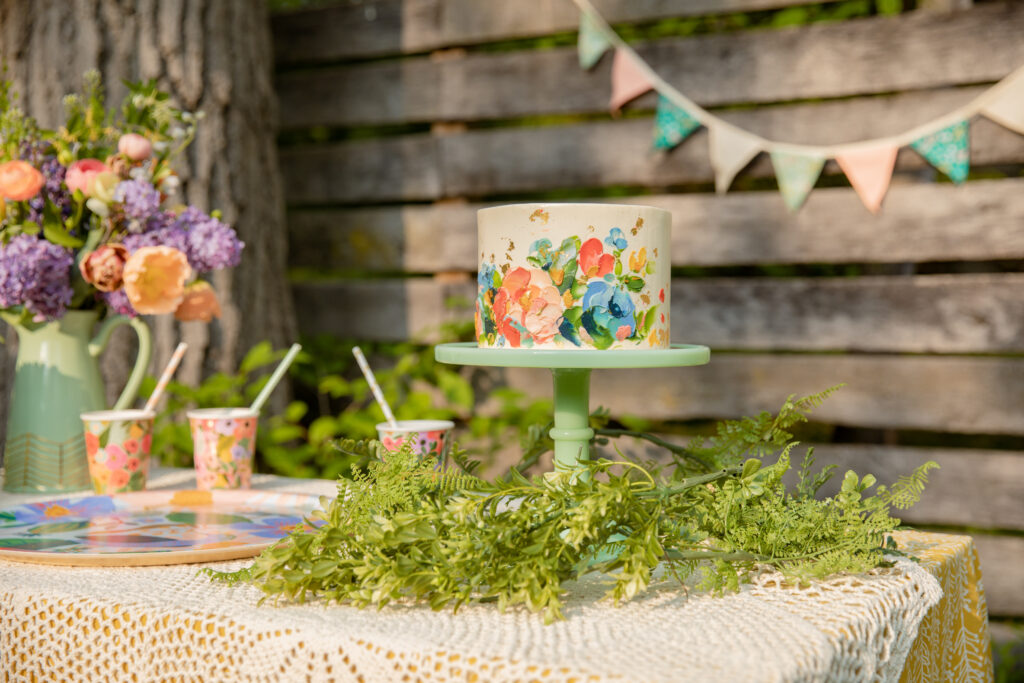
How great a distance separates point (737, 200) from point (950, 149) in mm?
429

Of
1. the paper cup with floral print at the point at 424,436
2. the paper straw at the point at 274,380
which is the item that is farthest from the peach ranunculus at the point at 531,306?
the paper straw at the point at 274,380

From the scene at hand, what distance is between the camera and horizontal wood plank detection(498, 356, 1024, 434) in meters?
1.84

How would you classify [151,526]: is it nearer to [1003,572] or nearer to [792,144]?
[792,144]

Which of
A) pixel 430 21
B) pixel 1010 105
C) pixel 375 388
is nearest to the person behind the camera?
pixel 375 388

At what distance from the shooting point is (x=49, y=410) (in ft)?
3.99

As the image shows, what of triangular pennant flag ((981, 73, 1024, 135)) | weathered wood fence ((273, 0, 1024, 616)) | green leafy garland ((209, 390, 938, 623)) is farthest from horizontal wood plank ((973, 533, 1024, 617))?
green leafy garland ((209, 390, 938, 623))

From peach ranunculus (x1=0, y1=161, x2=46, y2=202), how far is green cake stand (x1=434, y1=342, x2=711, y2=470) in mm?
621

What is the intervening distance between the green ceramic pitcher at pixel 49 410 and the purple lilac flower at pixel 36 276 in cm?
4

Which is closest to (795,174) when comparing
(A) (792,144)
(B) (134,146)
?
(A) (792,144)

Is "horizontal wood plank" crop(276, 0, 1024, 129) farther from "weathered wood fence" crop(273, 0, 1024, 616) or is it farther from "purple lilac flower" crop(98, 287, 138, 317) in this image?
"purple lilac flower" crop(98, 287, 138, 317)

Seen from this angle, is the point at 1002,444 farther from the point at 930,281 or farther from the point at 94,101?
the point at 94,101

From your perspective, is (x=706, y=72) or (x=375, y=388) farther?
(x=706, y=72)

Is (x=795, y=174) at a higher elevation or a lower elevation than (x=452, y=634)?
higher

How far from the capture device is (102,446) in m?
1.14
